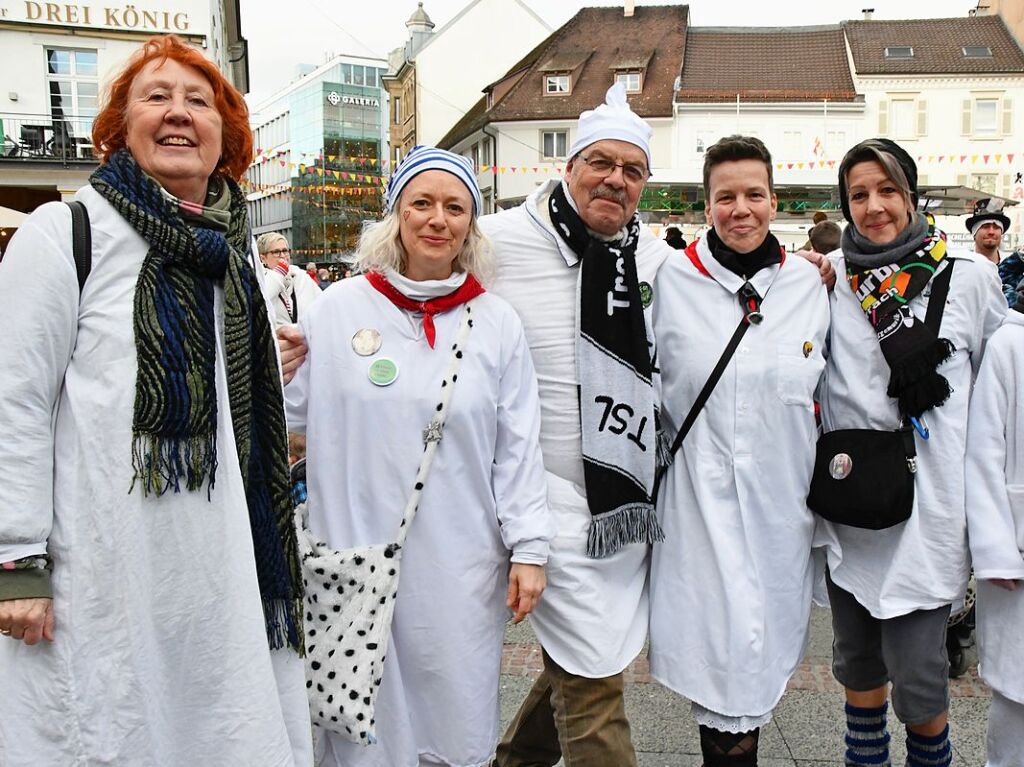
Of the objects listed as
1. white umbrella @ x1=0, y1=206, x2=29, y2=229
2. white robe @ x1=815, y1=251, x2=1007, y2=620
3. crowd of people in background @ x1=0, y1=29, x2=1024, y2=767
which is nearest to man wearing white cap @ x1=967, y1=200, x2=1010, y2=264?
white robe @ x1=815, y1=251, x2=1007, y2=620

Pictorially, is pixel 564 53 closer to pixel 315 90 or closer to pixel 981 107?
pixel 981 107

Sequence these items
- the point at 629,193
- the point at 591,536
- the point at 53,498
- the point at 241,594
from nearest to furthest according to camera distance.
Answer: the point at 53,498 → the point at 241,594 → the point at 591,536 → the point at 629,193

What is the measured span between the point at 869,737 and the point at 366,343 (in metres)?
2.11

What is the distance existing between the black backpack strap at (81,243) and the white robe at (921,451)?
2.20 meters

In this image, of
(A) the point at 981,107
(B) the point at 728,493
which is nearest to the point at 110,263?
(B) the point at 728,493

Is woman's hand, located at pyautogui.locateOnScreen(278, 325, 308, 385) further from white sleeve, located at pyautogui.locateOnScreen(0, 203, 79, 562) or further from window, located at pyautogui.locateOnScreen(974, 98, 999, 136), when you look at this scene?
window, located at pyautogui.locateOnScreen(974, 98, 999, 136)

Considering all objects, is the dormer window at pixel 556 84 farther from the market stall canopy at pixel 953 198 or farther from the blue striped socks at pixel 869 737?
the blue striped socks at pixel 869 737

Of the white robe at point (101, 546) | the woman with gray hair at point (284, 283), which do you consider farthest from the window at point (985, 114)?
the white robe at point (101, 546)

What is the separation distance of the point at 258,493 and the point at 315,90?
73.0m

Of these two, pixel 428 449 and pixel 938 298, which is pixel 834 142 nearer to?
pixel 938 298

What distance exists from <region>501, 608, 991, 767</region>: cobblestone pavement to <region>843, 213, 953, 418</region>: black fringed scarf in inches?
57.8

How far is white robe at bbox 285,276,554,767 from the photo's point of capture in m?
2.47

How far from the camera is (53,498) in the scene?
193cm

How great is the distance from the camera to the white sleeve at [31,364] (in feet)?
6.05
